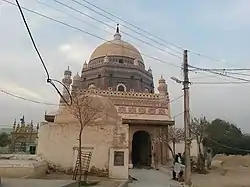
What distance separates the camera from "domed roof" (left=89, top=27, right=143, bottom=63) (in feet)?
110

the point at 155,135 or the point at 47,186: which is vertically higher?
the point at 155,135

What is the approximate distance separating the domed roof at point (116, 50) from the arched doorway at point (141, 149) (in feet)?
30.6

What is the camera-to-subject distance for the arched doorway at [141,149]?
26572mm

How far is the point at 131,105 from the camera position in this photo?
2775 centimetres

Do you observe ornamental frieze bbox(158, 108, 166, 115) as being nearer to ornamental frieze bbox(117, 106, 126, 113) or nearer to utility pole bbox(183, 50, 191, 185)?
ornamental frieze bbox(117, 106, 126, 113)

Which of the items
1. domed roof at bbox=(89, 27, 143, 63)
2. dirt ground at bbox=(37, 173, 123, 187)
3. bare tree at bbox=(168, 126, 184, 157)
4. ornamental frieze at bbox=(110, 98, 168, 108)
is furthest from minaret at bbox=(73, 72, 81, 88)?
dirt ground at bbox=(37, 173, 123, 187)

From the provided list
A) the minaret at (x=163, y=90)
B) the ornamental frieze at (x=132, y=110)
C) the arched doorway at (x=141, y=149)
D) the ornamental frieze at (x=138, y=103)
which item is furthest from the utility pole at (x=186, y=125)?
the minaret at (x=163, y=90)

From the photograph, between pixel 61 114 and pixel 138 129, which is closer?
pixel 61 114

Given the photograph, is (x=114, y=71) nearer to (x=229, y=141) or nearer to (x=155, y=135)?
(x=155, y=135)

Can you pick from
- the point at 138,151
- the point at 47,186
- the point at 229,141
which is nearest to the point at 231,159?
the point at 229,141

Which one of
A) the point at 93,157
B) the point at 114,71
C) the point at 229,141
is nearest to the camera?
the point at 93,157

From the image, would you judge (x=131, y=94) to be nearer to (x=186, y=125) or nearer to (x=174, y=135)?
(x=174, y=135)

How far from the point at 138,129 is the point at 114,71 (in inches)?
315

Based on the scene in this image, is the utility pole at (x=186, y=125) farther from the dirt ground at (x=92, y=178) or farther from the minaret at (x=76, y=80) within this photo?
the minaret at (x=76, y=80)
